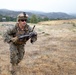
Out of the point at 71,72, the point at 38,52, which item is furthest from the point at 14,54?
the point at 38,52

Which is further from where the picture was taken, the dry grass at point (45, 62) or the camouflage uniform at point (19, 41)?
the dry grass at point (45, 62)

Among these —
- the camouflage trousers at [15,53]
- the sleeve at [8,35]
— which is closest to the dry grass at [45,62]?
the camouflage trousers at [15,53]

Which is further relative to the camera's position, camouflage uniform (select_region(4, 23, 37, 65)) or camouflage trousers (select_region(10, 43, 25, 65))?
camouflage trousers (select_region(10, 43, 25, 65))

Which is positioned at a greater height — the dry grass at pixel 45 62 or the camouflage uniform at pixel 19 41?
the camouflage uniform at pixel 19 41

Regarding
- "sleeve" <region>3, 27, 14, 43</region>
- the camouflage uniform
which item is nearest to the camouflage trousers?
the camouflage uniform

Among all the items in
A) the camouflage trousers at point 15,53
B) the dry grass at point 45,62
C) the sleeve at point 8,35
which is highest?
the sleeve at point 8,35

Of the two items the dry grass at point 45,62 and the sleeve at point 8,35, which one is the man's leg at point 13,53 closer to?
the sleeve at point 8,35

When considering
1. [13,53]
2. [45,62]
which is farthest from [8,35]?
[45,62]

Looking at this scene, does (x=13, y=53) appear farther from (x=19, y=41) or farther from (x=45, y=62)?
(x=45, y=62)

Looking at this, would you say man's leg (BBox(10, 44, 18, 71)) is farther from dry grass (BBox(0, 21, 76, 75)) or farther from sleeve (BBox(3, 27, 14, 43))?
dry grass (BBox(0, 21, 76, 75))

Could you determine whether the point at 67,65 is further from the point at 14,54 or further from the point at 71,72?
the point at 14,54

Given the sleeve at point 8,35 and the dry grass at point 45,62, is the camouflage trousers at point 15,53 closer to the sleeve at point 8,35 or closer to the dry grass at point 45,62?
the sleeve at point 8,35

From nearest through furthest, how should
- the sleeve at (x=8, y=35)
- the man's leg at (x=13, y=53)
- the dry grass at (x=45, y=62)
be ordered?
the sleeve at (x=8, y=35), the man's leg at (x=13, y=53), the dry grass at (x=45, y=62)

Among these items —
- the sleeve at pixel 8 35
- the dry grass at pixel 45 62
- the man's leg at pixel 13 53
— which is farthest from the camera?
the dry grass at pixel 45 62
